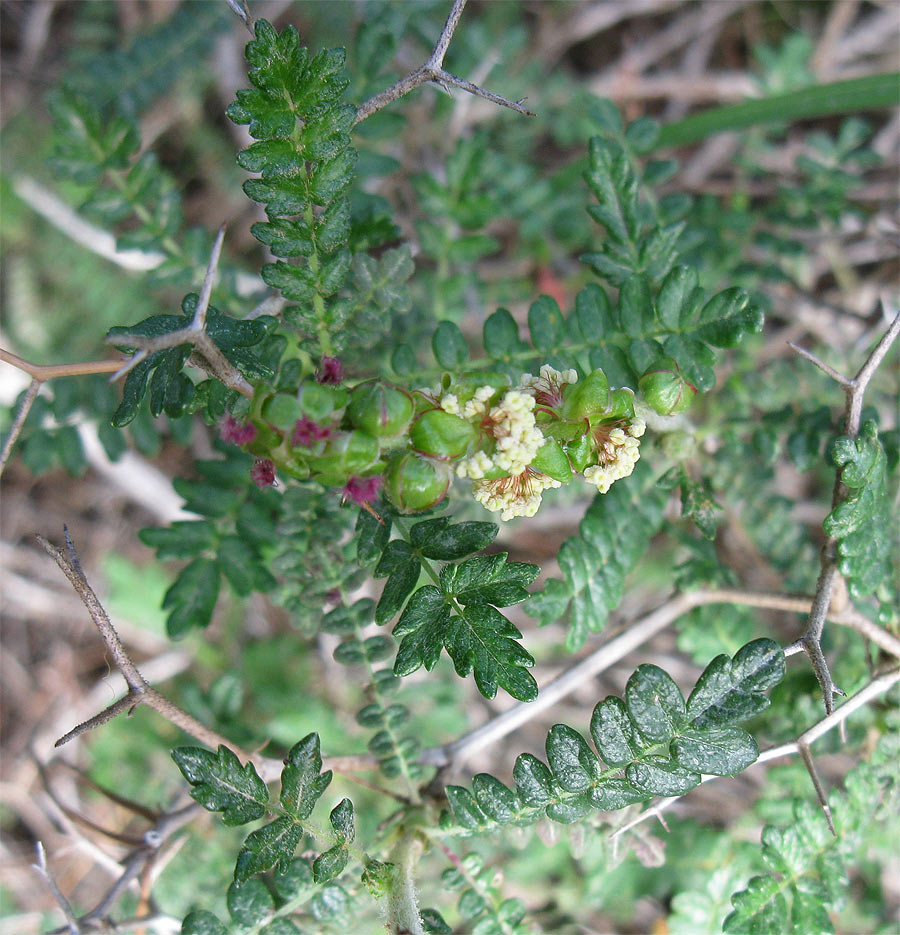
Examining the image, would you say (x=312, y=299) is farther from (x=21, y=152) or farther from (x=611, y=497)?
(x=21, y=152)

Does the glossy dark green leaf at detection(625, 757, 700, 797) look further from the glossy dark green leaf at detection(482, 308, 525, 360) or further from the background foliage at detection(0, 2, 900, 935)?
the glossy dark green leaf at detection(482, 308, 525, 360)

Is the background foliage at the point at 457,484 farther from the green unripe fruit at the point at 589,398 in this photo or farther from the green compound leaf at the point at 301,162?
the green unripe fruit at the point at 589,398

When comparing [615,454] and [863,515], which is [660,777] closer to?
[615,454]

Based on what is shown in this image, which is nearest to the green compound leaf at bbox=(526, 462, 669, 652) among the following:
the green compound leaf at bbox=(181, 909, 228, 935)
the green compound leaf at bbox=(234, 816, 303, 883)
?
the green compound leaf at bbox=(234, 816, 303, 883)

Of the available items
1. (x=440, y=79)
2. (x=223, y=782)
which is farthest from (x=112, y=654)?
(x=440, y=79)

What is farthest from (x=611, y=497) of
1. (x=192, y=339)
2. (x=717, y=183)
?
(x=717, y=183)

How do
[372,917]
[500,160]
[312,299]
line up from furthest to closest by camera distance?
[500,160]
[372,917]
[312,299]

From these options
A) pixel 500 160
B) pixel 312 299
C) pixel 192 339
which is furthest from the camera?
pixel 500 160
